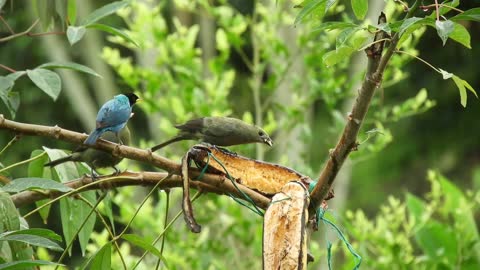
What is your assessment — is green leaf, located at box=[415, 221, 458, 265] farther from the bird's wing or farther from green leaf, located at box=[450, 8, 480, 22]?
green leaf, located at box=[450, 8, 480, 22]

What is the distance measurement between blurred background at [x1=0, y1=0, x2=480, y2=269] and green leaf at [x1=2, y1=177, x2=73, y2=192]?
1.36 feet

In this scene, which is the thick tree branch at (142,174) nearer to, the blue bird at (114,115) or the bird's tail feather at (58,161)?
the bird's tail feather at (58,161)

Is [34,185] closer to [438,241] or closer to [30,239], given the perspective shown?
[30,239]

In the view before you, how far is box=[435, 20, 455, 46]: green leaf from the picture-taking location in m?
1.12

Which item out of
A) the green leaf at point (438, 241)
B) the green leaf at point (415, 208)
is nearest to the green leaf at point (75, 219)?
the green leaf at point (438, 241)

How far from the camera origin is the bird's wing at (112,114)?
6.85 ft

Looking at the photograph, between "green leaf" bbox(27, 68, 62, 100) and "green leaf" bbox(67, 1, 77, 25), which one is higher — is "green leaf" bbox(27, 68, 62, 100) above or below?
below

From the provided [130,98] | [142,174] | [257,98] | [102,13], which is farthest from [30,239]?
[257,98]

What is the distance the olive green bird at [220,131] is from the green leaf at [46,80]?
46 cm

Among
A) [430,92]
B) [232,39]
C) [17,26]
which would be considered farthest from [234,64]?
[232,39]

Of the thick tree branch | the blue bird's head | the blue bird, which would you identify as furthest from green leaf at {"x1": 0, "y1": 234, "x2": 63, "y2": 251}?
the blue bird's head

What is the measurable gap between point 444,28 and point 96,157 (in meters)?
1.23

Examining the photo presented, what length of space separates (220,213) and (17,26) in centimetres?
427

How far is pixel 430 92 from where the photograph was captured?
6898 mm
